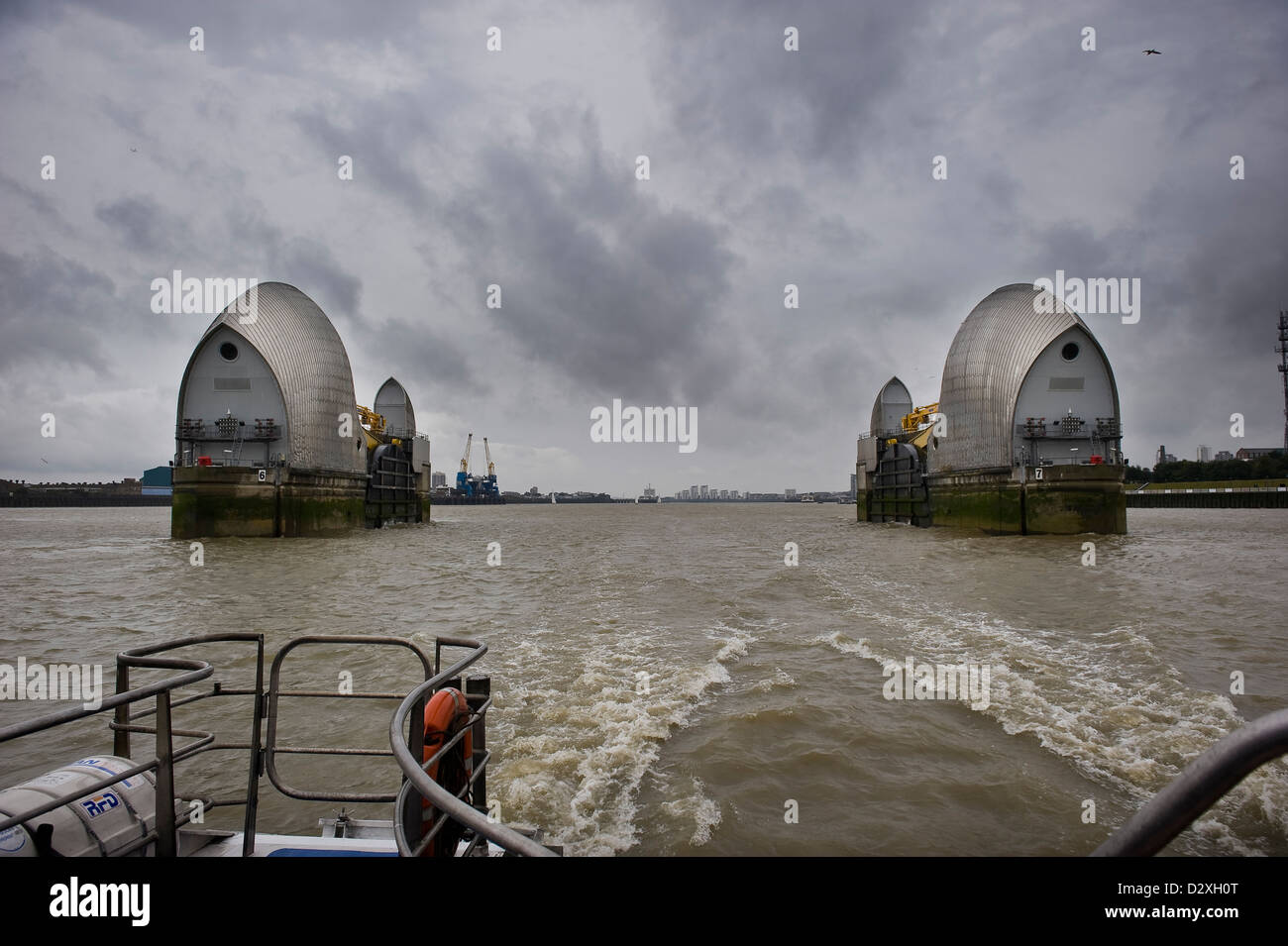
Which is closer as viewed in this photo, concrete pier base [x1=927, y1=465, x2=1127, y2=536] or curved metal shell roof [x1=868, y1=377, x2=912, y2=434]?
concrete pier base [x1=927, y1=465, x2=1127, y2=536]

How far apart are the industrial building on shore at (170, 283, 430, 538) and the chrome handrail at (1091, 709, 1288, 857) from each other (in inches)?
1446

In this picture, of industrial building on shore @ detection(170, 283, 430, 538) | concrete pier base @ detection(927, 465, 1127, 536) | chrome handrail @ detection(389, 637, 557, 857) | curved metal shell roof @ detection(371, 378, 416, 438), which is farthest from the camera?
curved metal shell roof @ detection(371, 378, 416, 438)

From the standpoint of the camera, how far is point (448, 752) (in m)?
3.61

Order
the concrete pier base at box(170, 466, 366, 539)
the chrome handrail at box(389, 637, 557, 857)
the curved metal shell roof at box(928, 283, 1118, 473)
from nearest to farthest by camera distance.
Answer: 1. the chrome handrail at box(389, 637, 557, 857)
2. the concrete pier base at box(170, 466, 366, 539)
3. the curved metal shell roof at box(928, 283, 1118, 473)

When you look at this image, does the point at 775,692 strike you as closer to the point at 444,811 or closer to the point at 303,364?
the point at 444,811

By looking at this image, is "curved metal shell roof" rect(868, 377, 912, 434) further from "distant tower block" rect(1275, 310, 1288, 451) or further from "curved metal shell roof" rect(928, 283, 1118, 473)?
"distant tower block" rect(1275, 310, 1288, 451)

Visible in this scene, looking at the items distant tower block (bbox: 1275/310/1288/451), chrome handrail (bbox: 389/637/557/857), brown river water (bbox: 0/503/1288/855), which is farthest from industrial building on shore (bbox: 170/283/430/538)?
distant tower block (bbox: 1275/310/1288/451)

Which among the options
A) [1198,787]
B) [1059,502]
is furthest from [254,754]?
[1059,502]

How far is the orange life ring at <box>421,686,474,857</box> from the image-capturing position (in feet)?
11.6

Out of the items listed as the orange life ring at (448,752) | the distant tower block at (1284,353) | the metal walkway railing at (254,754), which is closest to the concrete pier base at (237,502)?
the metal walkway railing at (254,754)

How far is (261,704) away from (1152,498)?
10812 centimetres

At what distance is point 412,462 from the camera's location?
182ft
